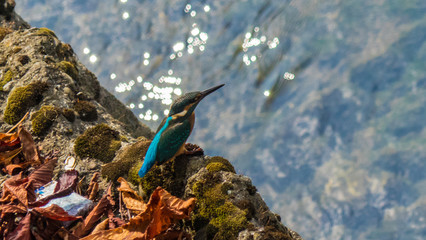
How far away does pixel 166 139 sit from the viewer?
4.33 meters

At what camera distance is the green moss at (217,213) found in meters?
3.52

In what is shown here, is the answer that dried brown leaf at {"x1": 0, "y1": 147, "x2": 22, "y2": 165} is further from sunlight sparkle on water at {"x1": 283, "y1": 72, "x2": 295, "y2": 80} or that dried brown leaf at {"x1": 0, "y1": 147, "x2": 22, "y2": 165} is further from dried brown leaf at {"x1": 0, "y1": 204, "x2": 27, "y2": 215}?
sunlight sparkle on water at {"x1": 283, "y1": 72, "x2": 295, "y2": 80}

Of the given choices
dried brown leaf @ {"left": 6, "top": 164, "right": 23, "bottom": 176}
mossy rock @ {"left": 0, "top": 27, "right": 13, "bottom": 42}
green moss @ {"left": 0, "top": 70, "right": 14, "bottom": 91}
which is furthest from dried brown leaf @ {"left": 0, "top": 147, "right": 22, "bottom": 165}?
mossy rock @ {"left": 0, "top": 27, "right": 13, "bottom": 42}

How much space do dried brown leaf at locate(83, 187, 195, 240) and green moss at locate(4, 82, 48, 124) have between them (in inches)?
110

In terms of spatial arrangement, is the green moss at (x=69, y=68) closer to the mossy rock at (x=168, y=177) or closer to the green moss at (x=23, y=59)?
the green moss at (x=23, y=59)

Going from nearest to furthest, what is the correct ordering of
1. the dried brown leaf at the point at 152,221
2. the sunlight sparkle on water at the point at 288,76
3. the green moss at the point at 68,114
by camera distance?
the dried brown leaf at the point at 152,221 → the green moss at the point at 68,114 → the sunlight sparkle on water at the point at 288,76

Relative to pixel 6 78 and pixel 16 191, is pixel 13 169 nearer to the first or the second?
pixel 16 191

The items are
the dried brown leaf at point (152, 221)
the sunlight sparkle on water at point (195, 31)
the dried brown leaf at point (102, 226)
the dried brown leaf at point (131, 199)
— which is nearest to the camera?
the dried brown leaf at point (152, 221)

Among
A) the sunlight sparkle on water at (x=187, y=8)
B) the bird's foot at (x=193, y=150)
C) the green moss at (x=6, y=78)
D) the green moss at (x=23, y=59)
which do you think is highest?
the sunlight sparkle on water at (x=187, y=8)

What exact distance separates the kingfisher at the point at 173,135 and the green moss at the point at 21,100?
2.05 m

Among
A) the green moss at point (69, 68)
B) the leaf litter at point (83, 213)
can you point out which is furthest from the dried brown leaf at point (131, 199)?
the green moss at point (69, 68)

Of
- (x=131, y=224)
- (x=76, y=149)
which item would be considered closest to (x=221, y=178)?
(x=131, y=224)

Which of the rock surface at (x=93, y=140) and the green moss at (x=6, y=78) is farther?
the green moss at (x=6, y=78)

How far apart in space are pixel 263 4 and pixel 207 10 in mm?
2280
